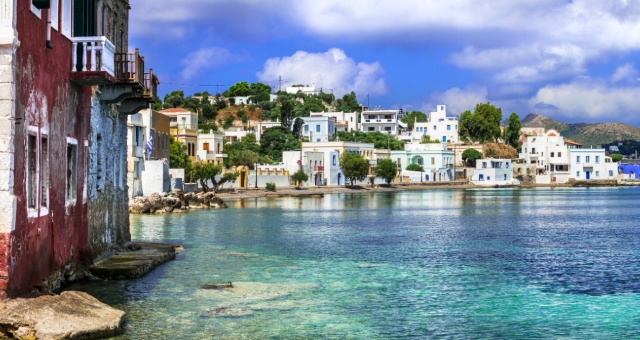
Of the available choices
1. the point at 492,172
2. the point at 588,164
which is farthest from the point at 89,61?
the point at 588,164

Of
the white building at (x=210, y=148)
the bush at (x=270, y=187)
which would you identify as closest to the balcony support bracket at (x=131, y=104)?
the bush at (x=270, y=187)

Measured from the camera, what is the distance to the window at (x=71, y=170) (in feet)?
61.6

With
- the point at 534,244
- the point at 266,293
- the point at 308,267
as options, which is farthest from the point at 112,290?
the point at 534,244

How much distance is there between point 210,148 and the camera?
102000mm

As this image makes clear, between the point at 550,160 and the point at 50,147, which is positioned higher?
the point at 550,160

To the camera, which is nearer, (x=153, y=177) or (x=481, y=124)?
(x=153, y=177)

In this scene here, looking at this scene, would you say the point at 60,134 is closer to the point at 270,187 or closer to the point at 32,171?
the point at 32,171

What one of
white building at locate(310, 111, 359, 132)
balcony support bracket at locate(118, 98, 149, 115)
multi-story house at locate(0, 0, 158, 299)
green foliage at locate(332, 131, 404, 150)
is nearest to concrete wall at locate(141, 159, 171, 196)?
multi-story house at locate(0, 0, 158, 299)

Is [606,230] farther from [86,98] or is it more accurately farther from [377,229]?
[86,98]

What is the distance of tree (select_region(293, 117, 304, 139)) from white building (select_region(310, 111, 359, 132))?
699 cm

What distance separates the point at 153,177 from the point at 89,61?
41.6 m

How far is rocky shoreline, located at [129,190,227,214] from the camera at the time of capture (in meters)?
53.3

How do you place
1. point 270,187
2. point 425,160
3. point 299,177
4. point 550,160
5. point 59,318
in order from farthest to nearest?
1. point 550,160
2. point 425,160
3. point 299,177
4. point 270,187
5. point 59,318

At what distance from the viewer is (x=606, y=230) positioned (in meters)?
44.1
